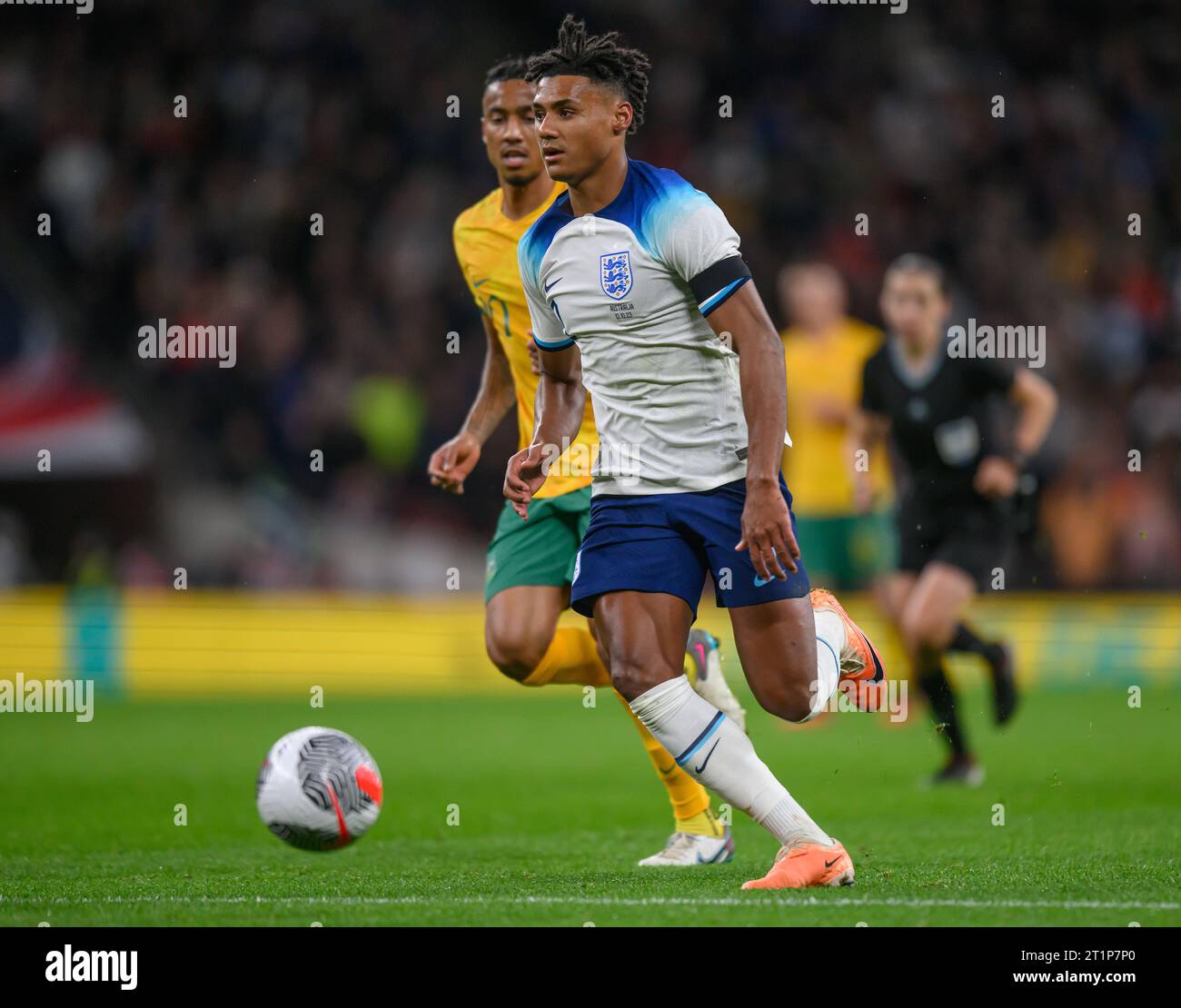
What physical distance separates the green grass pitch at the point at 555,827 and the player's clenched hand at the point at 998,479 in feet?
4.83

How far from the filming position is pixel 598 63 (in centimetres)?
534

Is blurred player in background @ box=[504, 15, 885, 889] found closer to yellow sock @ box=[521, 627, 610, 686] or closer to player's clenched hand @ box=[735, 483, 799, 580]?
player's clenched hand @ box=[735, 483, 799, 580]

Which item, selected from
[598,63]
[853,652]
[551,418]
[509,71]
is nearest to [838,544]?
[509,71]

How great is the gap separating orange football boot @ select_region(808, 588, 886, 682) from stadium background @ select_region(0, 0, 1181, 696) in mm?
8846

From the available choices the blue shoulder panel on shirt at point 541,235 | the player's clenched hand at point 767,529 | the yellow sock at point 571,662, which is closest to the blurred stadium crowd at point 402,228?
the yellow sock at point 571,662

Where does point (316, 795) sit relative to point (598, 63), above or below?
below

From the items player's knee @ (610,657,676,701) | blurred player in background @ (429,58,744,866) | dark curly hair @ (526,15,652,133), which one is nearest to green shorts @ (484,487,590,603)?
blurred player in background @ (429,58,744,866)

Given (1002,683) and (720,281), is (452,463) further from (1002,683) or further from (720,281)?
(1002,683)

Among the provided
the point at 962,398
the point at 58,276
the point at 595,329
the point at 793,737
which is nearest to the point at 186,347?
the point at 58,276

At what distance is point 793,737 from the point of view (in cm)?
1194

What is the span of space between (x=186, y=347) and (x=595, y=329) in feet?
43.8

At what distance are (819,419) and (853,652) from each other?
6860 mm

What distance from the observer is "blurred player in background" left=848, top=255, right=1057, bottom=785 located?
9039 millimetres

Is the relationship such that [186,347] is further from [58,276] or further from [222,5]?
[222,5]
